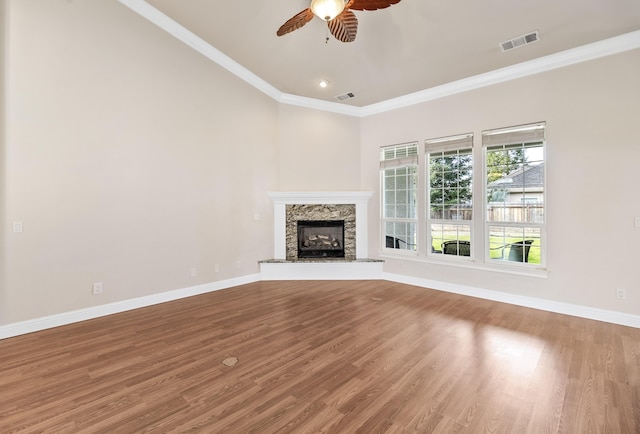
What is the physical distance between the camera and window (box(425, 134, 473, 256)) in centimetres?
462

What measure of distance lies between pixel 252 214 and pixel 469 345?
3.79m

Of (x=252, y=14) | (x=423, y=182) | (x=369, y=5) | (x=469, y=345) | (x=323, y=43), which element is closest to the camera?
(x=369, y=5)

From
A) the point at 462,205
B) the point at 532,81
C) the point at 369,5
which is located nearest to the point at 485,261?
the point at 462,205

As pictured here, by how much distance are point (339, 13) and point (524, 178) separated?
3.38 metres

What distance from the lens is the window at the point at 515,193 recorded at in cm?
396

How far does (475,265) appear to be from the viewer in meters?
4.46

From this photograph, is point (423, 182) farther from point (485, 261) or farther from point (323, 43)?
point (323, 43)

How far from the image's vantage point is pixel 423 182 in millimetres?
5094

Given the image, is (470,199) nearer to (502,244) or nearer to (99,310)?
(502,244)

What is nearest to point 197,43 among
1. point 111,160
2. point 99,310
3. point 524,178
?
point 111,160

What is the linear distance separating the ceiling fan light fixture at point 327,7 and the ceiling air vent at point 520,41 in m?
2.46

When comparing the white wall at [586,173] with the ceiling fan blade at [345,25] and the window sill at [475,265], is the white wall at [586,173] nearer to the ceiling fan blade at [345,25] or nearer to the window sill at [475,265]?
the window sill at [475,265]

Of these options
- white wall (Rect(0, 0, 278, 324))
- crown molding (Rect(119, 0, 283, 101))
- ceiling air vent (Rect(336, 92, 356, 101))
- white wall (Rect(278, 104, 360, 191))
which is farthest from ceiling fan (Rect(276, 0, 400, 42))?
white wall (Rect(278, 104, 360, 191))

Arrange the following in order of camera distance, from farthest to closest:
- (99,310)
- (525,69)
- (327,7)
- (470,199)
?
(470,199), (525,69), (99,310), (327,7)
